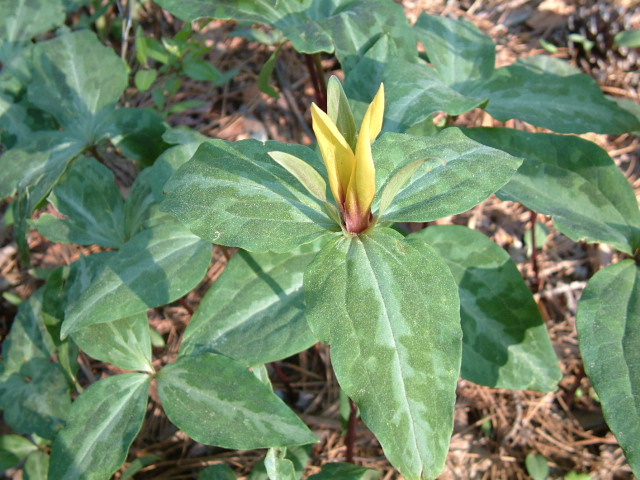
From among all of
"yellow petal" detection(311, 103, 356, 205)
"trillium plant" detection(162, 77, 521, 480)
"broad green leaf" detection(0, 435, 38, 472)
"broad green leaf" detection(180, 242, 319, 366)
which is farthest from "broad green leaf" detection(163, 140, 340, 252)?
"broad green leaf" detection(0, 435, 38, 472)

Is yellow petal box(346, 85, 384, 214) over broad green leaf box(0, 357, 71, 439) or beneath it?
over

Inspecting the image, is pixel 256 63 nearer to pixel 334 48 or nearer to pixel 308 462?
pixel 334 48

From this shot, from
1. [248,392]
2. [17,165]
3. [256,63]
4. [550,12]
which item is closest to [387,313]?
[248,392]

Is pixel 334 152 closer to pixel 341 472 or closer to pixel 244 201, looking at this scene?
pixel 244 201

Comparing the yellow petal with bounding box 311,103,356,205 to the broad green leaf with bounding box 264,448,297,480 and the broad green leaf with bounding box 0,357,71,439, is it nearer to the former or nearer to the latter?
the broad green leaf with bounding box 264,448,297,480

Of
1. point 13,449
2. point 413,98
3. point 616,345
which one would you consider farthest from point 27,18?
point 616,345

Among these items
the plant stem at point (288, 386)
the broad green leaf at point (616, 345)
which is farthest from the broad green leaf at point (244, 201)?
the plant stem at point (288, 386)
